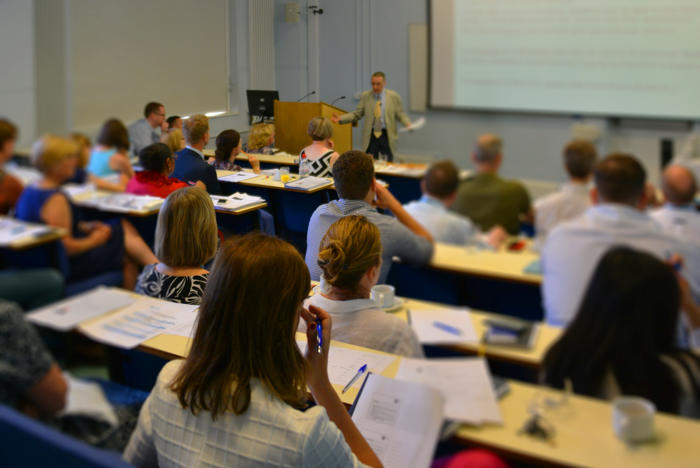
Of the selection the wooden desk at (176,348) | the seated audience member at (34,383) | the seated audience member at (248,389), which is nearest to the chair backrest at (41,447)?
the seated audience member at (34,383)

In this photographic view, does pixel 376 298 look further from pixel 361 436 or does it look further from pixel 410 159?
pixel 410 159

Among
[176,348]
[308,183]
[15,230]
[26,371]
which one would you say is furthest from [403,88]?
[176,348]

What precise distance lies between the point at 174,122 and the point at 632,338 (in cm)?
114

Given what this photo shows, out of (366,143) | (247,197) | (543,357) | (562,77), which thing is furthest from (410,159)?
(247,197)

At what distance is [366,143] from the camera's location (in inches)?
60.4

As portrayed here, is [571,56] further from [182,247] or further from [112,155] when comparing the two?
[182,247]

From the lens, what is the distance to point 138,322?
1.93 meters

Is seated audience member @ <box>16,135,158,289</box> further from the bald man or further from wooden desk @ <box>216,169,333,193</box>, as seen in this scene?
the bald man

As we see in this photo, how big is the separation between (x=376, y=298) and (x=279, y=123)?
481 millimetres

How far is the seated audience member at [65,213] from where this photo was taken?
1.40m

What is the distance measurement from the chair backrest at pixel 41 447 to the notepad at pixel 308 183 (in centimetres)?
70

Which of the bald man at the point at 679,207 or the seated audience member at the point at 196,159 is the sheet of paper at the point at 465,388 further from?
the seated audience member at the point at 196,159

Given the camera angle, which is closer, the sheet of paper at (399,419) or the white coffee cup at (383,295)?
the sheet of paper at (399,419)

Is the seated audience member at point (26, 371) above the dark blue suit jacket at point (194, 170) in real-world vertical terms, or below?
below
